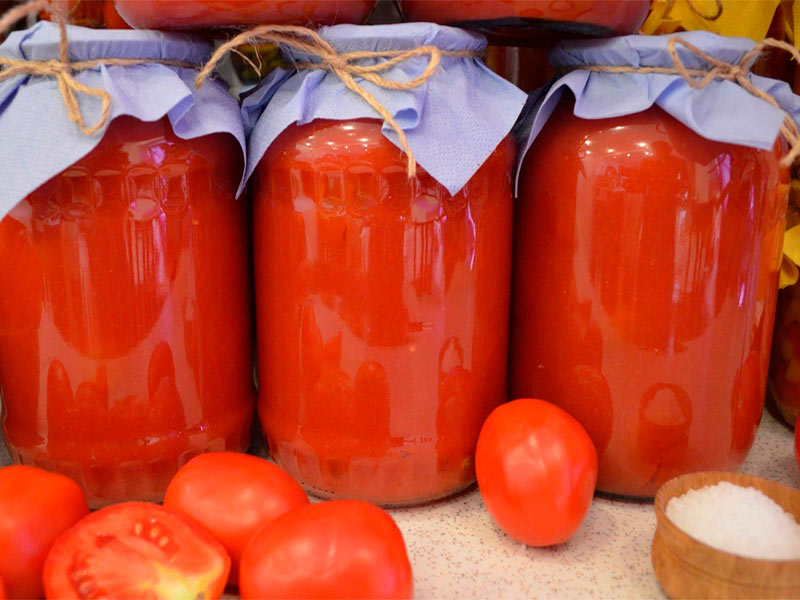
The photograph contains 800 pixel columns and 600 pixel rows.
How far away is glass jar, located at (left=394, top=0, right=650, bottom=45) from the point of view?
0.65 metres

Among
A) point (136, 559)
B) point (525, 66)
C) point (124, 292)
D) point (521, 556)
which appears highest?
point (525, 66)

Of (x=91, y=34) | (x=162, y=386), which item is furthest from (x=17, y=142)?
(x=162, y=386)

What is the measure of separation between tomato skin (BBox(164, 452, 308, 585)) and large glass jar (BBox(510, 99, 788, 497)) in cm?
30

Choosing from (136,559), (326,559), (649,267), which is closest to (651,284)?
(649,267)

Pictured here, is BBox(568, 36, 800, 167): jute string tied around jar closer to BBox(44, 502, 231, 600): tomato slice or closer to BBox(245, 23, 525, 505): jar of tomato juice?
BBox(245, 23, 525, 505): jar of tomato juice

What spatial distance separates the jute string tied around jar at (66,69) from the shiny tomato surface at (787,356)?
722mm

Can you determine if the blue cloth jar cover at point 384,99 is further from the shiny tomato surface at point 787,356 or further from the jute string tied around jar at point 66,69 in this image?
the shiny tomato surface at point 787,356

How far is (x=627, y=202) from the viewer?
689mm

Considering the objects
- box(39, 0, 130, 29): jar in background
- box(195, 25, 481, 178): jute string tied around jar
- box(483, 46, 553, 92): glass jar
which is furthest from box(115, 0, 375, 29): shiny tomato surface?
box(483, 46, 553, 92): glass jar

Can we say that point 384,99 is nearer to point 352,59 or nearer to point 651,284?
point 352,59

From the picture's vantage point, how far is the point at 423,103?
0.65m

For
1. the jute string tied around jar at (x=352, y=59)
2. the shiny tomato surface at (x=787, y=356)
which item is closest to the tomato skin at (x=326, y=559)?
the jute string tied around jar at (x=352, y=59)

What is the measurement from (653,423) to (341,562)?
35cm

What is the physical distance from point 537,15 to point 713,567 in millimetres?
459
